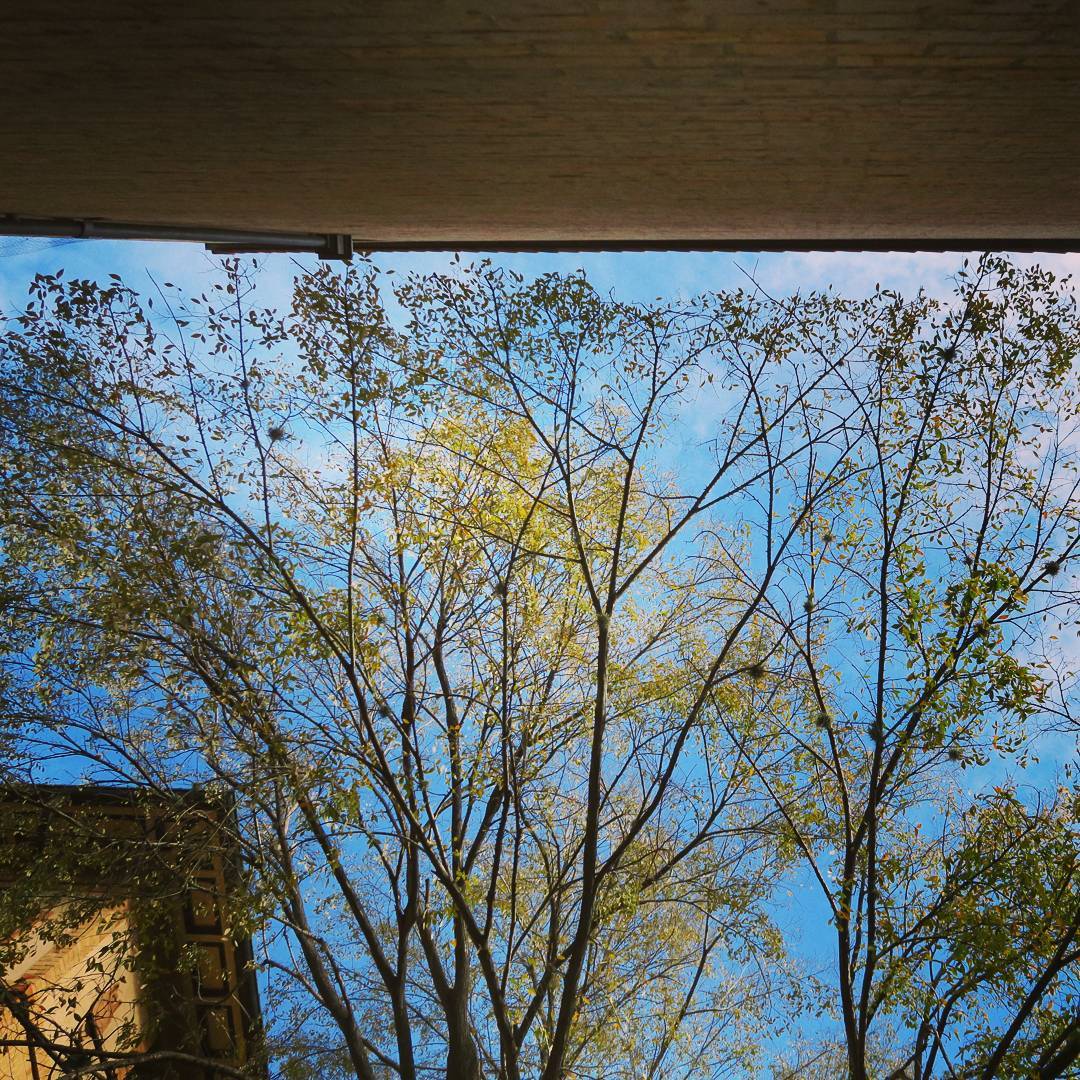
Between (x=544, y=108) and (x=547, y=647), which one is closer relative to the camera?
(x=544, y=108)

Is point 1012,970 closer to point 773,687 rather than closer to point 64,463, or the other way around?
point 773,687

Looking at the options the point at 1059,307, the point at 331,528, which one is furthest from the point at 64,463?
the point at 1059,307

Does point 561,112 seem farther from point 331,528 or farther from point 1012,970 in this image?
point 1012,970

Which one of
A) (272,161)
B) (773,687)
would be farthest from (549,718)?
(272,161)

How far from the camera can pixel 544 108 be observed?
457 cm

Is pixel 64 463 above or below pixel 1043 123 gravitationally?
above

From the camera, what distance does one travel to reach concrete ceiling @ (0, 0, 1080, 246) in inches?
140

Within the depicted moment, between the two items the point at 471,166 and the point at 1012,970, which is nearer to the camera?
the point at 471,166

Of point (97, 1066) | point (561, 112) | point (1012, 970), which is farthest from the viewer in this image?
point (1012, 970)

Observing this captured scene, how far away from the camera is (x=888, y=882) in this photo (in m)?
8.30

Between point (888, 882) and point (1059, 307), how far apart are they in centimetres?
579

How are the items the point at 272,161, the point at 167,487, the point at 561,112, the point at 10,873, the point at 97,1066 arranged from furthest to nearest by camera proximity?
the point at 10,873 → the point at 167,487 → the point at 97,1066 → the point at 272,161 → the point at 561,112

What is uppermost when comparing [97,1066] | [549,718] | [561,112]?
→ [561,112]

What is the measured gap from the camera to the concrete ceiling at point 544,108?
11.7 ft
